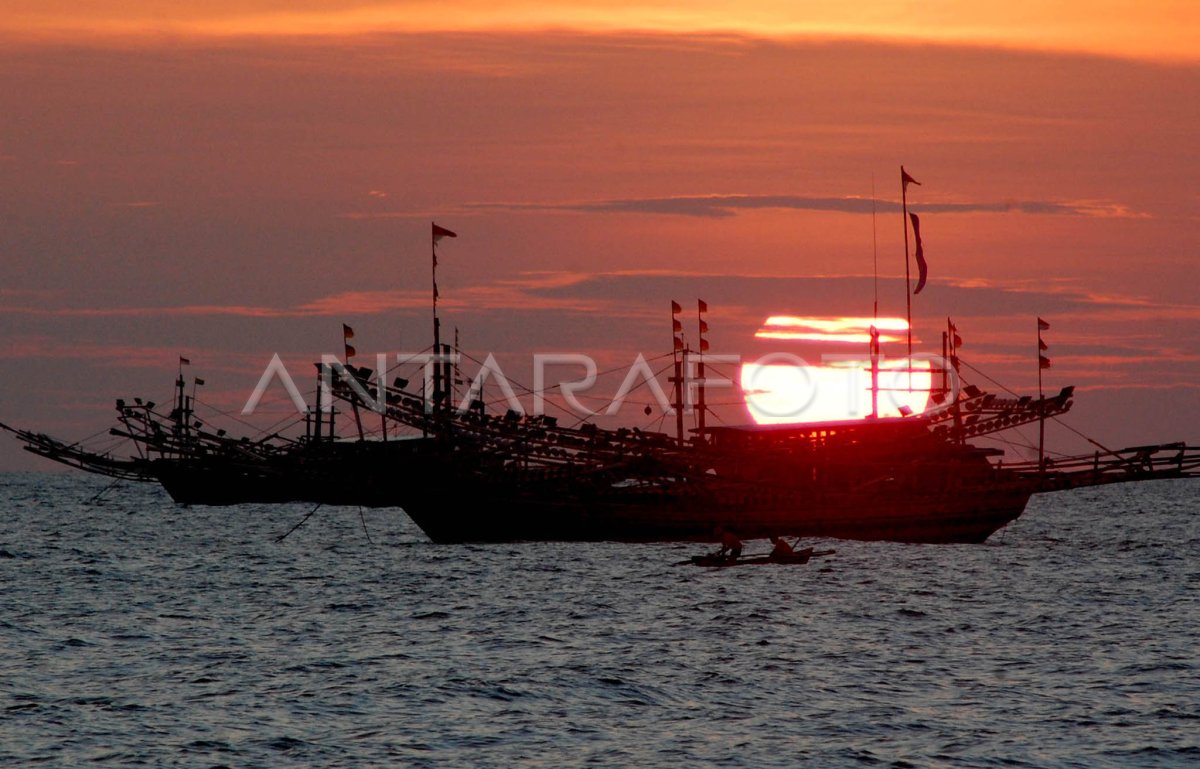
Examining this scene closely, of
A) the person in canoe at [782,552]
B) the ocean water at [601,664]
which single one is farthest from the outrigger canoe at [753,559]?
the ocean water at [601,664]

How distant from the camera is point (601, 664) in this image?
34.7 m

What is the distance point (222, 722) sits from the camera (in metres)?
28.4

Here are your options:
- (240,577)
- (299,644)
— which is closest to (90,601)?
(240,577)

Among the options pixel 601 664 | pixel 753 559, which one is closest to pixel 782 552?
pixel 753 559

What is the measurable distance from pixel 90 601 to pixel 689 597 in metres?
18.8

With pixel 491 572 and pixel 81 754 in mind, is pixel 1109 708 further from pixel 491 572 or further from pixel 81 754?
pixel 491 572

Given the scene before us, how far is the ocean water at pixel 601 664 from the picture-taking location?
1045 inches

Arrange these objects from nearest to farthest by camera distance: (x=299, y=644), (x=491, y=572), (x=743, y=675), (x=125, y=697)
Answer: (x=125, y=697), (x=743, y=675), (x=299, y=644), (x=491, y=572)

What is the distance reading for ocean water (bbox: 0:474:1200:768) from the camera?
87.1 ft

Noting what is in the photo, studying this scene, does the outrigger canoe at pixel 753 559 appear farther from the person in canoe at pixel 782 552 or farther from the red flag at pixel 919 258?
the red flag at pixel 919 258

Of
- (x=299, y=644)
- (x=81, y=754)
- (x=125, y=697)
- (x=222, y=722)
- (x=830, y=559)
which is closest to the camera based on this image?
(x=81, y=754)

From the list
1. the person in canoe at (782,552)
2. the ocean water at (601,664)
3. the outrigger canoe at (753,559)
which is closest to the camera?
the ocean water at (601,664)

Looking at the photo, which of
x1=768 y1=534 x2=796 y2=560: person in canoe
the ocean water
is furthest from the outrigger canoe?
the ocean water

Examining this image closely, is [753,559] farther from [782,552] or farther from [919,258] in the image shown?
[919,258]
